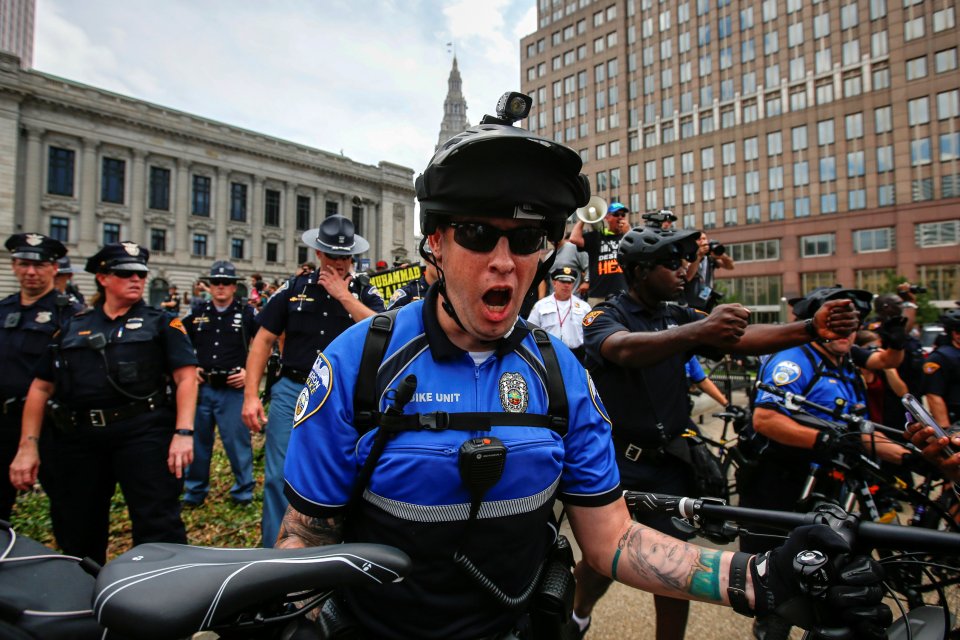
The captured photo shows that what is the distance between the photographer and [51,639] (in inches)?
57.4

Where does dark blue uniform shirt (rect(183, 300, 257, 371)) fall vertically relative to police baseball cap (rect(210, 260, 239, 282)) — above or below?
below

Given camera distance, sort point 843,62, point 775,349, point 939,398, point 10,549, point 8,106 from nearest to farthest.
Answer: point 10,549
point 775,349
point 939,398
point 8,106
point 843,62

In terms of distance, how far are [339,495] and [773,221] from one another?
195 ft

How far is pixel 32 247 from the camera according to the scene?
4.46m

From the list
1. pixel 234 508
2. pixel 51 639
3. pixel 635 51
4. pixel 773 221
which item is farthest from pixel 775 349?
pixel 635 51

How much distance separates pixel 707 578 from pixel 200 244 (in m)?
60.3

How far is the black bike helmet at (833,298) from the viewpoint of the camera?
2.79m

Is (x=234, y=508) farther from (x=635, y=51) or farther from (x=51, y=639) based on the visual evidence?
(x=635, y=51)

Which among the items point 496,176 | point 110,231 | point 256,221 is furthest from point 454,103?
point 496,176

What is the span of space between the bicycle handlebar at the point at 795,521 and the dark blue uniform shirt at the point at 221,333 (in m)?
5.91

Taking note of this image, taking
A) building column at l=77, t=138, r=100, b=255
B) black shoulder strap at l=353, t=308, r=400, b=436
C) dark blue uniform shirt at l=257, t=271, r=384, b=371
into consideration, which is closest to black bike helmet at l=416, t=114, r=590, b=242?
black shoulder strap at l=353, t=308, r=400, b=436

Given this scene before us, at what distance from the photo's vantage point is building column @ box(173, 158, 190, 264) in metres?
50.5

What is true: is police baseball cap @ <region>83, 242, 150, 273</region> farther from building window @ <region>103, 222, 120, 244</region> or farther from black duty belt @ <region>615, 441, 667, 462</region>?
building window @ <region>103, 222, 120, 244</region>

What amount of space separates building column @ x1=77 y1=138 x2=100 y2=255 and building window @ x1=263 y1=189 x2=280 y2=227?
15801 mm
